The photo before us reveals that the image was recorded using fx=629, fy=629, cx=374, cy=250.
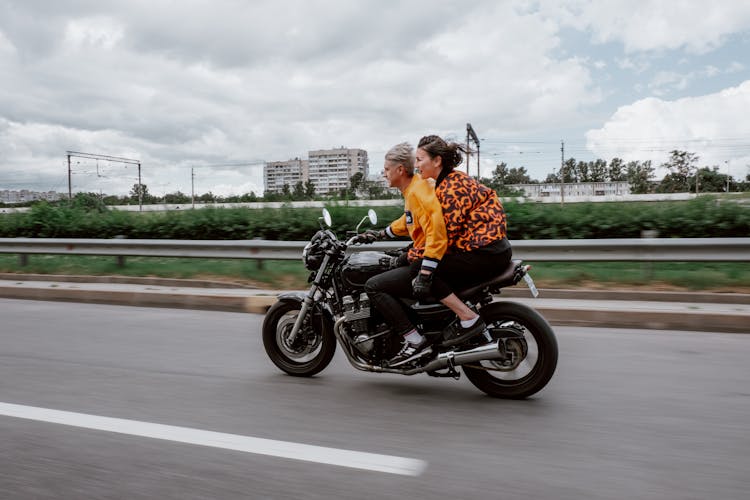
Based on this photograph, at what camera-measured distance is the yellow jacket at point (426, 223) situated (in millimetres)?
3836

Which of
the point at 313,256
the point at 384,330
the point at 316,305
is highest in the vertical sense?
the point at 313,256

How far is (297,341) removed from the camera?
4680 mm

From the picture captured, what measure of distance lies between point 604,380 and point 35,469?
361 centimetres

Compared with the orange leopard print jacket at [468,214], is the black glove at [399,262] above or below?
below

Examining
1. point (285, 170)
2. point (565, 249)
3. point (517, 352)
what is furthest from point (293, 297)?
point (285, 170)

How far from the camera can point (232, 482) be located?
2.79 metres

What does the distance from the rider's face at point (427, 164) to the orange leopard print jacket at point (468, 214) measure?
0.35 feet

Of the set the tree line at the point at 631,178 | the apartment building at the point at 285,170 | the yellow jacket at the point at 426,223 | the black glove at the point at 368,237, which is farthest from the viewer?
the apartment building at the point at 285,170

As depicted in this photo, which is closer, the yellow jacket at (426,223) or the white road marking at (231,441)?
the white road marking at (231,441)

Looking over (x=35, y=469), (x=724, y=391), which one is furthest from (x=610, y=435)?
(x=35, y=469)

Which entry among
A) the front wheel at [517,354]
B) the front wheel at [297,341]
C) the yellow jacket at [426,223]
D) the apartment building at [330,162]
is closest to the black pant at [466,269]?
the yellow jacket at [426,223]

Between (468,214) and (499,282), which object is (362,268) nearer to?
(468,214)

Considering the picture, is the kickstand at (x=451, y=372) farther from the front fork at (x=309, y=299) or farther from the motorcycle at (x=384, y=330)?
the front fork at (x=309, y=299)

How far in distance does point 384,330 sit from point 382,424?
2.46 ft
